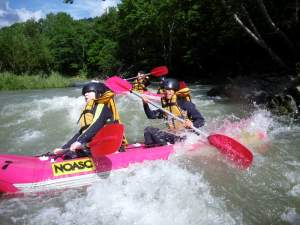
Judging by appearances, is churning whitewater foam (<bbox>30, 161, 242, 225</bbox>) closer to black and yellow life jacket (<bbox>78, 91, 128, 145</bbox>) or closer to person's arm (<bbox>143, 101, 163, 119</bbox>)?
black and yellow life jacket (<bbox>78, 91, 128, 145</bbox>)

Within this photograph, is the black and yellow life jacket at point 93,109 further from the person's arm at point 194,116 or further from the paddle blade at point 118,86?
the paddle blade at point 118,86

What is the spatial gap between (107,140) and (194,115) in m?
1.71

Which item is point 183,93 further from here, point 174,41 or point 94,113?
point 174,41

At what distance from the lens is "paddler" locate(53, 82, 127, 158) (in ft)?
16.1

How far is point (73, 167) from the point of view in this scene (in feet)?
16.5

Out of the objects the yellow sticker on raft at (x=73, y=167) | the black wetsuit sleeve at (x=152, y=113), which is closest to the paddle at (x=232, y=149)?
the black wetsuit sleeve at (x=152, y=113)

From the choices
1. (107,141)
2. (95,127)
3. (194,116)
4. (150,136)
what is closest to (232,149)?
(194,116)

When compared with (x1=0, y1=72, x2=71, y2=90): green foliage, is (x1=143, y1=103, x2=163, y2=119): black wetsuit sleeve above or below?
above

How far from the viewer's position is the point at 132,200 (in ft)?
15.2

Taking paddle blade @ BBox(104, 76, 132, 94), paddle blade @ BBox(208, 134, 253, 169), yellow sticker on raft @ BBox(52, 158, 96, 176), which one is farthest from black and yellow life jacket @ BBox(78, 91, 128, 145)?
paddle blade @ BBox(104, 76, 132, 94)

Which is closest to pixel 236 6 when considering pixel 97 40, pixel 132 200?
pixel 132 200

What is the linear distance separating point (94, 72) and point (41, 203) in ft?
133

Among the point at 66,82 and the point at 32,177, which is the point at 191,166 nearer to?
the point at 32,177

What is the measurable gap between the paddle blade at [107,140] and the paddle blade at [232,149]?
1433 millimetres
